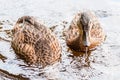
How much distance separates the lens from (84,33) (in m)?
10.4

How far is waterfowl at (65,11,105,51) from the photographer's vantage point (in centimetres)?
1037

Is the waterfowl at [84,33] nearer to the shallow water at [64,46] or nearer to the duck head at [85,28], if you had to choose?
the duck head at [85,28]

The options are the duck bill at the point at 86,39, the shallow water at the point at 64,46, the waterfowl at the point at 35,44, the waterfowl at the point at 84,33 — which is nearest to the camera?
the shallow water at the point at 64,46

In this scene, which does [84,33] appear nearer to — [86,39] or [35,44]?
[86,39]

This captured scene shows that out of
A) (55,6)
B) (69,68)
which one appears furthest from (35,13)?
(69,68)

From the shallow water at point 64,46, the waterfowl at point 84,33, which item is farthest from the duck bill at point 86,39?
the shallow water at point 64,46

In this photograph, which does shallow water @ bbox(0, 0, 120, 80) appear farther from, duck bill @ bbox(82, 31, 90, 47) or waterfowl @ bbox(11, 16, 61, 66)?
duck bill @ bbox(82, 31, 90, 47)

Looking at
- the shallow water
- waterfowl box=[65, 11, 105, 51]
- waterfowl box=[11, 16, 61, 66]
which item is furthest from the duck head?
waterfowl box=[11, 16, 61, 66]

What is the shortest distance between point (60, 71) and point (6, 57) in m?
1.27

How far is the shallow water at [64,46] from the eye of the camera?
9.50 metres

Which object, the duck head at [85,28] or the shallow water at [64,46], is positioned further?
the duck head at [85,28]

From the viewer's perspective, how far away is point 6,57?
10148 millimetres

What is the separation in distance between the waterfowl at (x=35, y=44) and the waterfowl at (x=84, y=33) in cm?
60

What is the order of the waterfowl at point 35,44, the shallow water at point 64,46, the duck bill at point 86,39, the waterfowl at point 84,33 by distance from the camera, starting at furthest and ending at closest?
the waterfowl at point 84,33 < the duck bill at point 86,39 < the waterfowl at point 35,44 < the shallow water at point 64,46
